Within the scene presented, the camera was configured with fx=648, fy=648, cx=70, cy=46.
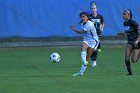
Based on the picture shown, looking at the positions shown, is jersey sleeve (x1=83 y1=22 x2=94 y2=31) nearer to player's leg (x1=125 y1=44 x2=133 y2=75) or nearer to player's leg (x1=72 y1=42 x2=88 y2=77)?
player's leg (x1=72 y1=42 x2=88 y2=77)

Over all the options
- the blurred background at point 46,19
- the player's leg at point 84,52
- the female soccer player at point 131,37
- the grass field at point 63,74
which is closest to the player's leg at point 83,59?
the player's leg at point 84,52

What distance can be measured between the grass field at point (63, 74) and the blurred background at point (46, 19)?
2277 mm

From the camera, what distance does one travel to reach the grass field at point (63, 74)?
1384cm

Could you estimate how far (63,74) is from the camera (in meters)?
17.0

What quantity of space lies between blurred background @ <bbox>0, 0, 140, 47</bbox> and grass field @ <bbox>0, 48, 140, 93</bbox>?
7.47ft

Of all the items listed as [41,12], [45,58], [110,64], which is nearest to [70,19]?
[41,12]

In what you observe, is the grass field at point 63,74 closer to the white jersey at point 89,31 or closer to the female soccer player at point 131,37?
the female soccer player at point 131,37

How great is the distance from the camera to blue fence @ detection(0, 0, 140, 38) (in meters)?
27.5

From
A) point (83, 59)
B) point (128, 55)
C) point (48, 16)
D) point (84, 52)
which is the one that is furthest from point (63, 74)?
point (48, 16)

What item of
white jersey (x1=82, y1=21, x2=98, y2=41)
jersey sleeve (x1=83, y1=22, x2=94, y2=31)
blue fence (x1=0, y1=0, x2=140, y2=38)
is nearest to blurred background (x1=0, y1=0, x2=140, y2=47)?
blue fence (x1=0, y1=0, x2=140, y2=38)

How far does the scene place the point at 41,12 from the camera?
2766cm

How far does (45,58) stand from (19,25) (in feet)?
17.2

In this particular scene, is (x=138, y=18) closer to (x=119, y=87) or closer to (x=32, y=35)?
(x=32, y=35)

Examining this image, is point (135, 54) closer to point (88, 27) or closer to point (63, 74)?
point (88, 27)
